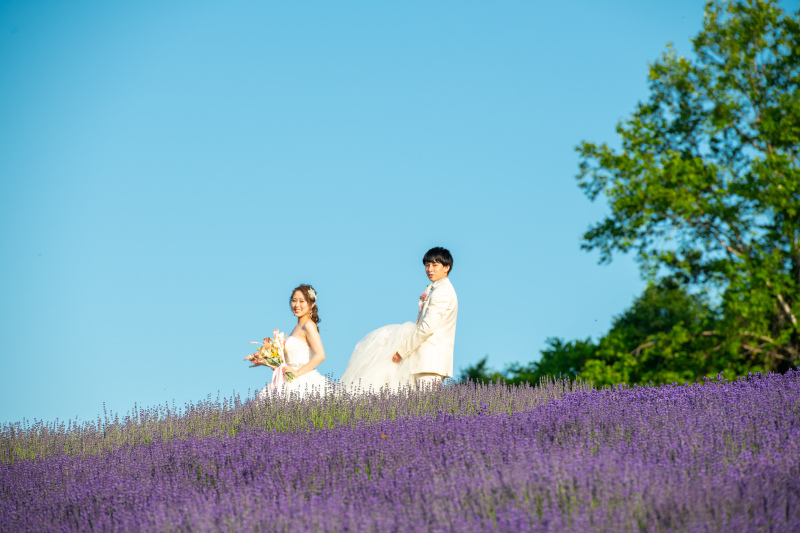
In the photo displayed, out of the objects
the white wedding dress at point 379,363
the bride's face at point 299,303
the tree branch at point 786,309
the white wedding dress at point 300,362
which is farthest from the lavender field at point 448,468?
the tree branch at point 786,309

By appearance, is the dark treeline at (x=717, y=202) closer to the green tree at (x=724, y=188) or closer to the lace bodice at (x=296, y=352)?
the green tree at (x=724, y=188)

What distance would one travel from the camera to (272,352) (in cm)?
848

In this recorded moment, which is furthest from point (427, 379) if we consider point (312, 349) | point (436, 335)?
point (312, 349)

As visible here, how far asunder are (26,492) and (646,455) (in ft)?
14.3

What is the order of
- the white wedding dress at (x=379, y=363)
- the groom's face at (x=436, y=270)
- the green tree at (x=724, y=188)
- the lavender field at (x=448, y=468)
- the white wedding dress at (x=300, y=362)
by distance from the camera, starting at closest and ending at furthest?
1. the lavender field at (x=448, y=468)
2. the groom's face at (x=436, y=270)
3. the white wedding dress at (x=379, y=363)
4. the white wedding dress at (x=300, y=362)
5. the green tree at (x=724, y=188)

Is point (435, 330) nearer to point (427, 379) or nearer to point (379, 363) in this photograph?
point (427, 379)

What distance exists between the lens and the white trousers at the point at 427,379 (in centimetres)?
757

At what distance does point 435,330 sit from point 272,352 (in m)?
1.94

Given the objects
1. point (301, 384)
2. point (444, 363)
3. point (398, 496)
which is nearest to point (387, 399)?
point (444, 363)

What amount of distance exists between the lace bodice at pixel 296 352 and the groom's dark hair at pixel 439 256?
173 centimetres

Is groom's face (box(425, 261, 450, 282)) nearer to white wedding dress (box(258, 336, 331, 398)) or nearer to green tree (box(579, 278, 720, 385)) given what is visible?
white wedding dress (box(258, 336, 331, 398))

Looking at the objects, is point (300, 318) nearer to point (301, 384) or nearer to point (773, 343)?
point (301, 384)

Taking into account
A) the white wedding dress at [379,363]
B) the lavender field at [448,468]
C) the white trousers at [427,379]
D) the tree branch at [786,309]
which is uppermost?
the tree branch at [786,309]

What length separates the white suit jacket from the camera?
7680 mm
